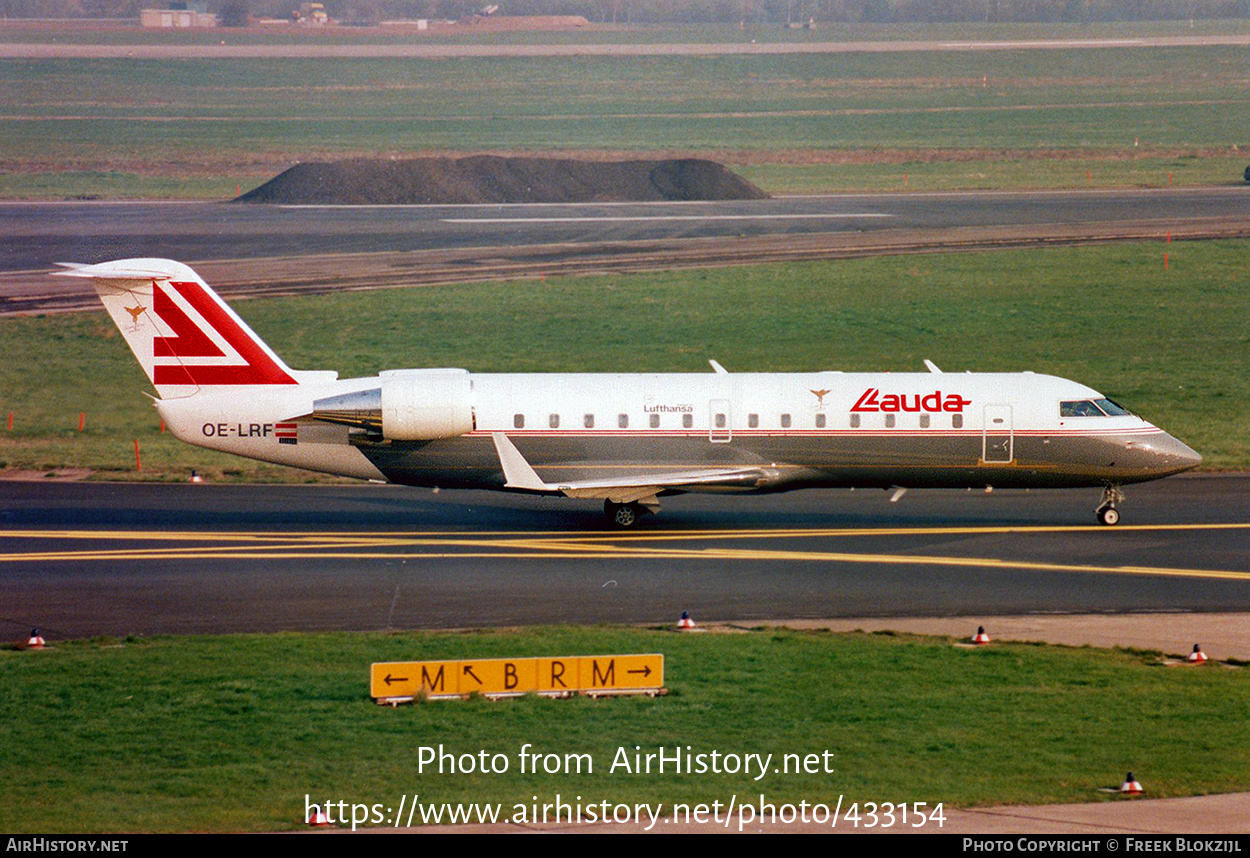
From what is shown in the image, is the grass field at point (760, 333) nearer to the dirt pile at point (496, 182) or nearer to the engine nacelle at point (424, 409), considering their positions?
the engine nacelle at point (424, 409)

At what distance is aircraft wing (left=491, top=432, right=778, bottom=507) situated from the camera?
33.7 metres

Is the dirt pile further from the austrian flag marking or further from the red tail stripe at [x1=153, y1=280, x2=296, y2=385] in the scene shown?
the austrian flag marking

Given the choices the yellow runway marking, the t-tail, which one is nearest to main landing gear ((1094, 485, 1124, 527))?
the yellow runway marking

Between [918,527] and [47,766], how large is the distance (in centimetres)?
2201

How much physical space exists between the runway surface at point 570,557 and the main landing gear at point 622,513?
43cm

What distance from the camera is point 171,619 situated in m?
27.5

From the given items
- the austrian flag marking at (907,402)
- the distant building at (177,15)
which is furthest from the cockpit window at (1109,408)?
the distant building at (177,15)

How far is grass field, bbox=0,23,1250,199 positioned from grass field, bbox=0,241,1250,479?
31242 millimetres

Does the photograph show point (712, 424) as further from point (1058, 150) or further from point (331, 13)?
point (331, 13)

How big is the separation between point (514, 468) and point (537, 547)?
1.86m

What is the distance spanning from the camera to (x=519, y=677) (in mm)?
22234

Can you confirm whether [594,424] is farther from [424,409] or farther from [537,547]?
[424,409]

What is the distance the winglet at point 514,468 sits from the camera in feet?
110
